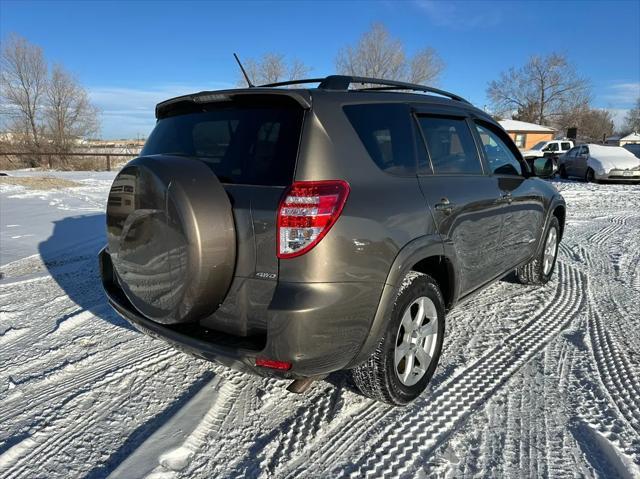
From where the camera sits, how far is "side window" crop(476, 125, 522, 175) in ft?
12.2

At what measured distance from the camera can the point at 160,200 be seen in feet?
7.14

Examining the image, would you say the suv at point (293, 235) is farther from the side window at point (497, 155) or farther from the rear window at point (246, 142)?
the side window at point (497, 155)

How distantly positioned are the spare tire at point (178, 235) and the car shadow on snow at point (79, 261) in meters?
1.72

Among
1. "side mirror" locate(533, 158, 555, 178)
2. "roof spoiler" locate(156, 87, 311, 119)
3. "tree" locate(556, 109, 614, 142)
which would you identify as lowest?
"side mirror" locate(533, 158, 555, 178)

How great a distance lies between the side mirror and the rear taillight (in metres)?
3.48

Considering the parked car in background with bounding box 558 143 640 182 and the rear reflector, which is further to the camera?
the parked car in background with bounding box 558 143 640 182

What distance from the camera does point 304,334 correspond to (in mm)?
2021

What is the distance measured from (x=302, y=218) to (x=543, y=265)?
3.81m

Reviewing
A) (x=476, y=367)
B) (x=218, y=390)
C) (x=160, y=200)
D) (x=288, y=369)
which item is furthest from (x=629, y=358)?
(x=160, y=200)

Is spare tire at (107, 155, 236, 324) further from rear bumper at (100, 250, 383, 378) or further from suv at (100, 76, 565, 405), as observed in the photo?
rear bumper at (100, 250, 383, 378)

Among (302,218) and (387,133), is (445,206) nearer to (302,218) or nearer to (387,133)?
(387,133)

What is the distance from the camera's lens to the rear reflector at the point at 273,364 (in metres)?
2.07

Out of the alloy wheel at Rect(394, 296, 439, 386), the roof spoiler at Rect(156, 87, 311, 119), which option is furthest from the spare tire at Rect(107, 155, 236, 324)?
the alloy wheel at Rect(394, 296, 439, 386)

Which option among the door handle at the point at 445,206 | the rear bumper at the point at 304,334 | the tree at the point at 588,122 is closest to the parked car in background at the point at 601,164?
the door handle at the point at 445,206
